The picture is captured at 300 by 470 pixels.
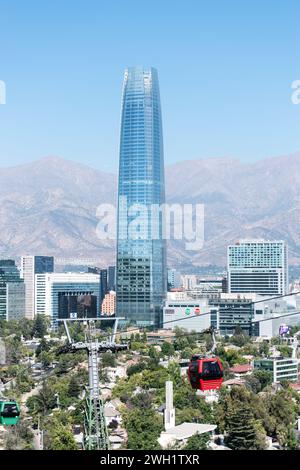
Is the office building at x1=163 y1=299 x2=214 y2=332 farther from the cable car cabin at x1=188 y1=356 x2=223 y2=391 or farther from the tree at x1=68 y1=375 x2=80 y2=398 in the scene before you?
the cable car cabin at x1=188 y1=356 x2=223 y2=391

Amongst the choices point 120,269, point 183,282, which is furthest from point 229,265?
point 183,282

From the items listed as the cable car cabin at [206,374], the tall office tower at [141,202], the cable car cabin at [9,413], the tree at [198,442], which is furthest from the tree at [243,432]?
the tall office tower at [141,202]

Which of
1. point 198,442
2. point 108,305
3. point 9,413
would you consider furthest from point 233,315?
point 9,413

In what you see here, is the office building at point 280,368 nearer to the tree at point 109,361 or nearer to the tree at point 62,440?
the tree at point 109,361

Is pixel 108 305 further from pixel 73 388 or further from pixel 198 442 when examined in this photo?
pixel 198 442

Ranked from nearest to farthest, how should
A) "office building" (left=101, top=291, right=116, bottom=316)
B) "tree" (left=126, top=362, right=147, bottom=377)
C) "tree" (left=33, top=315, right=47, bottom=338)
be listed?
"tree" (left=126, top=362, right=147, bottom=377), "tree" (left=33, top=315, right=47, bottom=338), "office building" (left=101, top=291, right=116, bottom=316)

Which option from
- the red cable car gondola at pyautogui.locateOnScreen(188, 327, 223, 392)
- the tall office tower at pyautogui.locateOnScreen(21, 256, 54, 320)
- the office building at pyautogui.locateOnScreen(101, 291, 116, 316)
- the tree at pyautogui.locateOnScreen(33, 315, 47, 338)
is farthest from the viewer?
the office building at pyautogui.locateOnScreen(101, 291, 116, 316)

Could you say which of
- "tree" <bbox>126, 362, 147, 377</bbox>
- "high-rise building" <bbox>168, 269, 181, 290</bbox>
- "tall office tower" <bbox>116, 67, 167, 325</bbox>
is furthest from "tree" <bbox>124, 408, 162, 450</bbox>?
"high-rise building" <bbox>168, 269, 181, 290</bbox>
